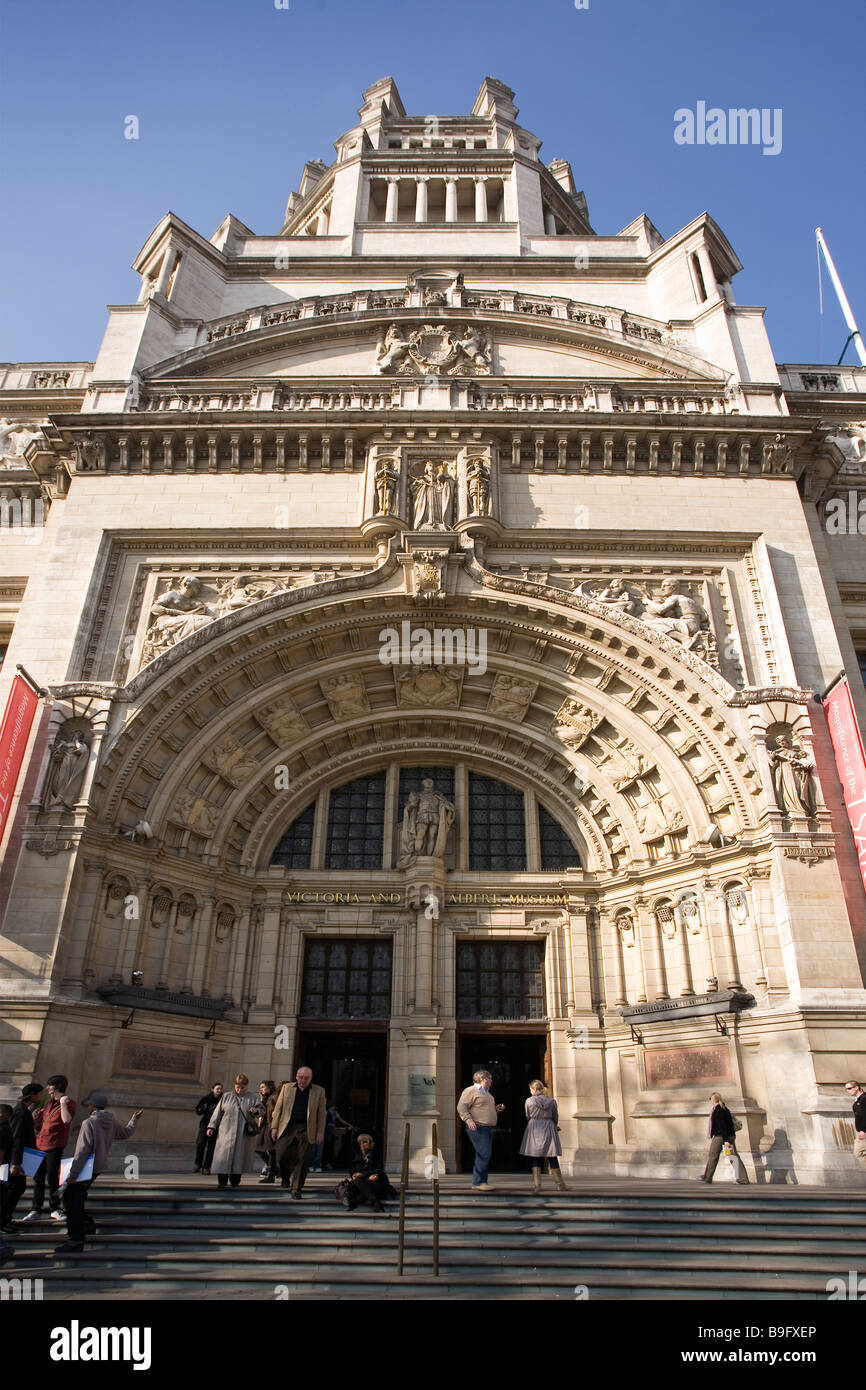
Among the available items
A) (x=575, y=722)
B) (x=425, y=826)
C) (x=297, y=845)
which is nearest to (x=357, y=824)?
(x=297, y=845)

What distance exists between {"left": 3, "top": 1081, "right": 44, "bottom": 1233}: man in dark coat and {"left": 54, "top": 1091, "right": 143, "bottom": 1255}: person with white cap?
67 centimetres

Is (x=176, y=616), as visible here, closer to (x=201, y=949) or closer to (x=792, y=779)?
(x=201, y=949)

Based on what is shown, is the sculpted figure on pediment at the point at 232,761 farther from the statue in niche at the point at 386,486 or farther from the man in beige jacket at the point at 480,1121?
the man in beige jacket at the point at 480,1121

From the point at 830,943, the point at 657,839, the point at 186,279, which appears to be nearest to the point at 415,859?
the point at 657,839

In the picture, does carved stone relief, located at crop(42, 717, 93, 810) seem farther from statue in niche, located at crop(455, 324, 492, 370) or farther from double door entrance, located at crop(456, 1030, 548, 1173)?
statue in niche, located at crop(455, 324, 492, 370)

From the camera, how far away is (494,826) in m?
19.5

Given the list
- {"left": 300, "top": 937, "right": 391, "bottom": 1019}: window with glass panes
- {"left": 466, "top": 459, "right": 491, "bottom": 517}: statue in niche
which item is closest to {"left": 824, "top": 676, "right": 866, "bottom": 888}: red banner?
{"left": 466, "top": 459, "right": 491, "bottom": 517}: statue in niche

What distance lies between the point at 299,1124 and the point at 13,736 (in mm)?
8921

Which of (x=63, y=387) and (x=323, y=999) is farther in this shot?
(x=63, y=387)

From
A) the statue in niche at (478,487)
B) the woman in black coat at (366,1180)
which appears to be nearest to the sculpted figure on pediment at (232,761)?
the statue in niche at (478,487)

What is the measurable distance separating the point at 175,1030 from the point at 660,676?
37.6 ft

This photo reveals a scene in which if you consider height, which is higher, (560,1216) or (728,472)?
(728,472)

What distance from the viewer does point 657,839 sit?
1722cm

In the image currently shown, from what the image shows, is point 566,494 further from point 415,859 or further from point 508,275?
point 508,275
